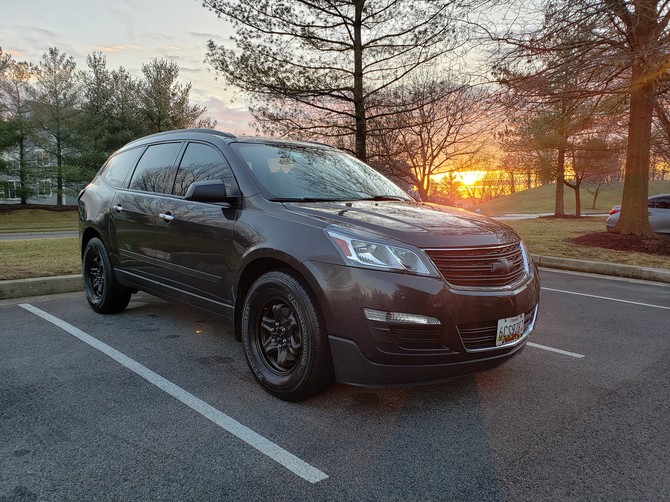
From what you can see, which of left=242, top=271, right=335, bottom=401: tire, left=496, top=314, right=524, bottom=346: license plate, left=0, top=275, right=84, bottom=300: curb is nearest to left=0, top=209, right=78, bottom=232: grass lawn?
left=0, top=275, right=84, bottom=300: curb

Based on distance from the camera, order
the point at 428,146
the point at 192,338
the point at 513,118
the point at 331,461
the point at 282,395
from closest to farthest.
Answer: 1. the point at 331,461
2. the point at 282,395
3. the point at 192,338
4. the point at 513,118
5. the point at 428,146

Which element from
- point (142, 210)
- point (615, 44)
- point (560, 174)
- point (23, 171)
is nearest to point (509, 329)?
point (142, 210)

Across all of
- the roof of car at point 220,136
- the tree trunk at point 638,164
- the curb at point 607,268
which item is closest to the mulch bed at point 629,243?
the tree trunk at point 638,164

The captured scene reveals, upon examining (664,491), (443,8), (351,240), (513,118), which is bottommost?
(664,491)

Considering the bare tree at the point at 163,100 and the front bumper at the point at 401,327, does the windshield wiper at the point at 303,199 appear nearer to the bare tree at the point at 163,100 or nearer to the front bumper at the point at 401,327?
the front bumper at the point at 401,327

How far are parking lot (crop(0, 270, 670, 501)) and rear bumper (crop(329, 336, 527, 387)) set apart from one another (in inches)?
11.1

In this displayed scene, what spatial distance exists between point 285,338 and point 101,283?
306cm

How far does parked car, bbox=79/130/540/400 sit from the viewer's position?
8.79 ft

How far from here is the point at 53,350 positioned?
A: 3996mm

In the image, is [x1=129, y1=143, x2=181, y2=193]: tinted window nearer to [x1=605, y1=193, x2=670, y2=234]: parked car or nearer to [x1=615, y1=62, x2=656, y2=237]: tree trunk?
[x1=615, y1=62, x2=656, y2=237]: tree trunk

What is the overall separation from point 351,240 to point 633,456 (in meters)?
1.91

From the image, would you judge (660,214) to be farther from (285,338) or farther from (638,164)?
(285,338)

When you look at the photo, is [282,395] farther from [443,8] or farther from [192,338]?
[443,8]

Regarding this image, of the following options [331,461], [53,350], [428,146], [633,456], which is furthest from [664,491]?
[428,146]
